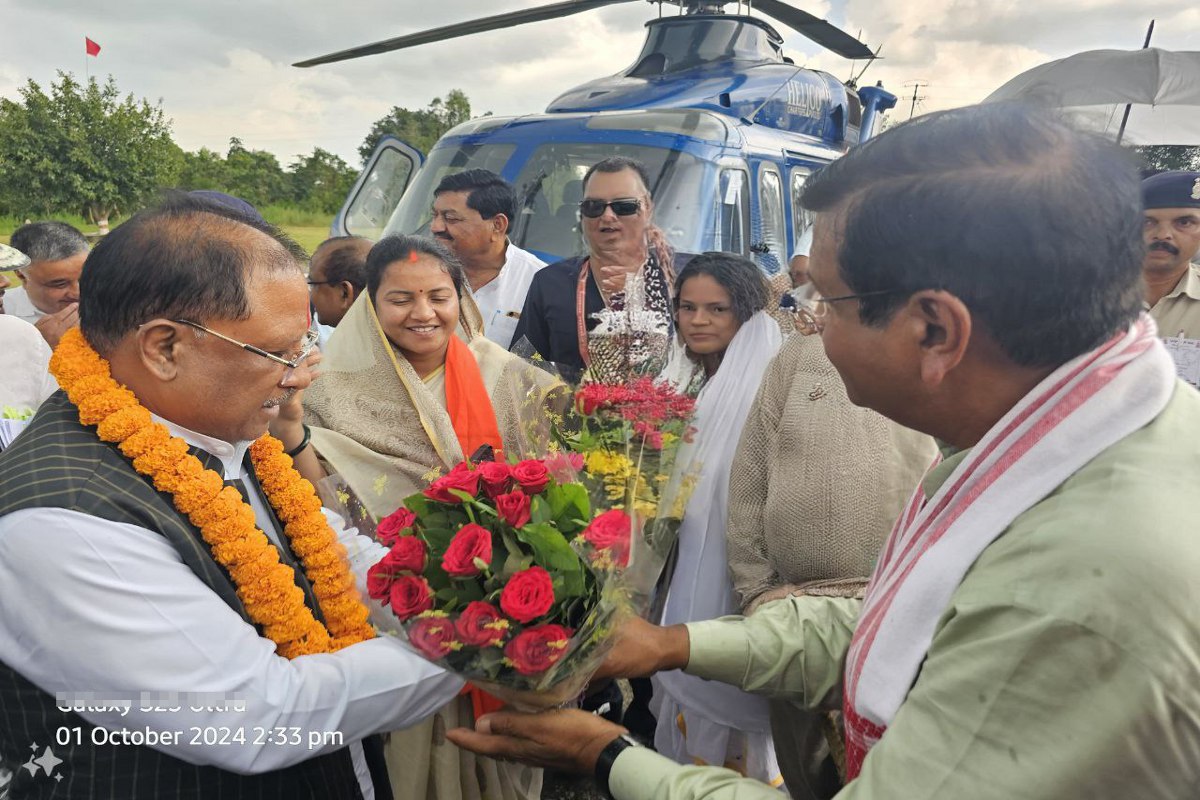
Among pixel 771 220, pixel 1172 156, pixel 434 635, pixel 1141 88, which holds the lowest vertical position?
pixel 434 635

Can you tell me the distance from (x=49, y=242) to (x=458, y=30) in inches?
336

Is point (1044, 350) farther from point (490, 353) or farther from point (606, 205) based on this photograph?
point (606, 205)

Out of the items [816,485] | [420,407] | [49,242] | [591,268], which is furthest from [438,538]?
[49,242]

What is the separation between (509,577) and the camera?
4.88ft

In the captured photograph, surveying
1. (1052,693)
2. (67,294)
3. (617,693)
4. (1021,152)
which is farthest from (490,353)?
(67,294)

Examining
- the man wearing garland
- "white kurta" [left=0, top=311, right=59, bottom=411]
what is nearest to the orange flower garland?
the man wearing garland

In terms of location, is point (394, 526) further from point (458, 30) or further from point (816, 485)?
point (458, 30)

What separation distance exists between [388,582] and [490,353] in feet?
5.55

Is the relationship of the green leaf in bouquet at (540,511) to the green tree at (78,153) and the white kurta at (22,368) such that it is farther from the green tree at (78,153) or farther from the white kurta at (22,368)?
the green tree at (78,153)

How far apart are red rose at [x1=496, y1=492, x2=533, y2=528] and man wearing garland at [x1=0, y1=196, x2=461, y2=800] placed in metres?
0.41

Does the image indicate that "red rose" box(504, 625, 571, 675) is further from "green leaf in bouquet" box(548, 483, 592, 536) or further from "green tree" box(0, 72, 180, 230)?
"green tree" box(0, 72, 180, 230)

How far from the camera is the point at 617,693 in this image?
307 centimetres

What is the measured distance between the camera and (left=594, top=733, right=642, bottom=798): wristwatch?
1.59m

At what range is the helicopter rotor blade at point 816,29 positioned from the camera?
11.3 metres
